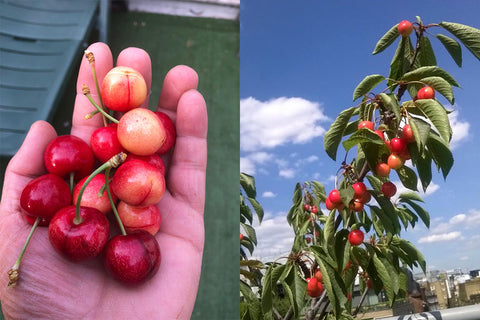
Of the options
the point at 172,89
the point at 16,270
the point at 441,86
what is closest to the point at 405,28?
the point at 441,86

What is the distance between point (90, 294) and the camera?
0.67 meters

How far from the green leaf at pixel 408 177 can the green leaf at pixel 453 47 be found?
1.18 feet

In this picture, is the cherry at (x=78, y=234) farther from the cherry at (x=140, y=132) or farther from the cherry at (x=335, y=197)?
the cherry at (x=335, y=197)

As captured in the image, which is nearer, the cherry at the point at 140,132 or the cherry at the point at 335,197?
the cherry at the point at 140,132

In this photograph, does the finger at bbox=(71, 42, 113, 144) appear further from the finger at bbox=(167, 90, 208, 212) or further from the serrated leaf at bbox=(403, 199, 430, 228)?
the serrated leaf at bbox=(403, 199, 430, 228)

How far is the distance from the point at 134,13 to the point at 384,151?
741 mm

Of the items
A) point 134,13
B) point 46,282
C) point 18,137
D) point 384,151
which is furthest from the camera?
point 384,151

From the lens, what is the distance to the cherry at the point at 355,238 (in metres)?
1.37

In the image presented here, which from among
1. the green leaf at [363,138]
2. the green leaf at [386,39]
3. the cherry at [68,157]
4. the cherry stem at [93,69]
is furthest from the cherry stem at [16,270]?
the green leaf at [386,39]

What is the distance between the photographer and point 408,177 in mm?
1310

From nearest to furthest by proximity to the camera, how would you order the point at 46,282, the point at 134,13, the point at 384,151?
1. the point at 46,282
2. the point at 134,13
3. the point at 384,151

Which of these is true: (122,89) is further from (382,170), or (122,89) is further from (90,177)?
(382,170)

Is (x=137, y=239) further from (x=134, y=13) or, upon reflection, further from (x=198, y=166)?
(x=134, y=13)

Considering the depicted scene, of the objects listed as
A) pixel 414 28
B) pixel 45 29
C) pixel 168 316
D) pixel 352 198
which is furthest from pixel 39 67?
pixel 414 28
